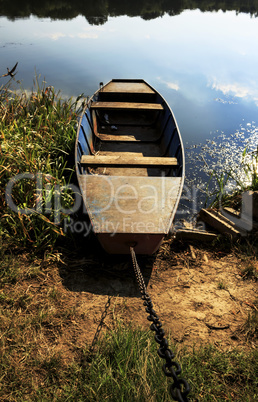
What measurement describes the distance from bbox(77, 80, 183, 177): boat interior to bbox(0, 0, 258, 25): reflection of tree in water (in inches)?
633

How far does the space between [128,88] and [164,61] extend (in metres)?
7.92

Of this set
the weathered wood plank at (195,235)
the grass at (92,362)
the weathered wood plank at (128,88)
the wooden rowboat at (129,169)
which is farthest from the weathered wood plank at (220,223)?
the weathered wood plank at (128,88)

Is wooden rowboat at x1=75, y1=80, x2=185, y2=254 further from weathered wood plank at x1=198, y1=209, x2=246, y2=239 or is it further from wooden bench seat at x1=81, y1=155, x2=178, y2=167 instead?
weathered wood plank at x1=198, y1=209, x2=246, y2=239

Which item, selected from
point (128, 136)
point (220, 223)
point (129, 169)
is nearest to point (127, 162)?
point (129, 169)

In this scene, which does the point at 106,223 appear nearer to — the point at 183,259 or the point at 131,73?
the point at 183,259

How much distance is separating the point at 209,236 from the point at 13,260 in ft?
8.58

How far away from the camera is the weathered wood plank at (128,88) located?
23.4ft

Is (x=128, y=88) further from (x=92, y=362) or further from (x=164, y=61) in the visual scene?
(x=164, y=61)

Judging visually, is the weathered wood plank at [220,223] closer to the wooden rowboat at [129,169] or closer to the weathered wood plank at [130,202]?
the wooden rowboat at [129,169]

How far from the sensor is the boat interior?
4.63 meters

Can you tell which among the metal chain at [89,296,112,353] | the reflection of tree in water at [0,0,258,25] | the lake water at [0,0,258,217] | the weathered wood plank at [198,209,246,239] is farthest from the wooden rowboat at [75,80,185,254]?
the reflection of tree in water at [0,0,258,25]

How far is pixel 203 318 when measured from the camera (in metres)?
3.12

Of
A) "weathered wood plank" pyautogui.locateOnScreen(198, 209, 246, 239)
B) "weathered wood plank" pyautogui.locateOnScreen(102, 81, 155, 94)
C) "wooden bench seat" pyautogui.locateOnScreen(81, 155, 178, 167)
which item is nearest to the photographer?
"weathered wood plank" pyautogui.locateOnScreen(198, 209, 246, 239)

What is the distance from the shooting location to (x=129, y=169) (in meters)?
5.30
